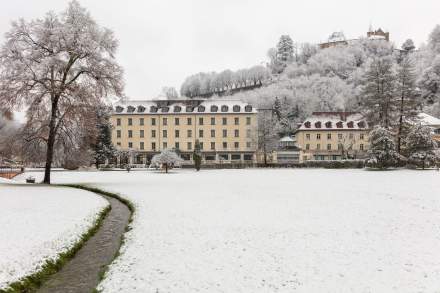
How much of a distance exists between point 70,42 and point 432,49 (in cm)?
11985

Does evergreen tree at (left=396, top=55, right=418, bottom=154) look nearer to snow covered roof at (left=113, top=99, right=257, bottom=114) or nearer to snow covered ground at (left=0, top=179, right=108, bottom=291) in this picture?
snow covered roof at (left=113, top=99, right=257, bottom=114)

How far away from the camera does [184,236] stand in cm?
1259

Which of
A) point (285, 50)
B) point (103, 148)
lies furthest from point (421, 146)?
point (285, 50)

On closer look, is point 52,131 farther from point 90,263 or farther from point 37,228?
point 90,263

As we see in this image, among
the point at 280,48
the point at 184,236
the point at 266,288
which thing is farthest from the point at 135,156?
the point at 280,48

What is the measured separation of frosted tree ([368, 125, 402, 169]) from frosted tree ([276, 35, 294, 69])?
13096cm

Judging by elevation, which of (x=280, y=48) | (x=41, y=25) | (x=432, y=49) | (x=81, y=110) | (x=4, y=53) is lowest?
(x=81, y=110)

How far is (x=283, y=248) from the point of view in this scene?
10820mm

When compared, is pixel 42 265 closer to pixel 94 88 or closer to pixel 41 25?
pixel 94 88

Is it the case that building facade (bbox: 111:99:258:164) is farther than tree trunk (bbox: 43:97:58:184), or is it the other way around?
building facade (bbox: 111:99:258:164)

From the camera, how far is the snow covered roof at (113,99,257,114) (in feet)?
270

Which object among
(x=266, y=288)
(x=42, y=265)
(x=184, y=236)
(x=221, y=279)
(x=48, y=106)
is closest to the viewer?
(x=266, y=288)

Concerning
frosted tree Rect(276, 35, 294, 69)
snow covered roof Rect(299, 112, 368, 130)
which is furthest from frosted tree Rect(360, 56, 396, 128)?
frosted tree Rect(276, 35, 294, 69)

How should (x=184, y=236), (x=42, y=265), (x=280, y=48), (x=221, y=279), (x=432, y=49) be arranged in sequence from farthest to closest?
(x=280, y=48) < (x=432, y=49) < (x=184, y=236) < (x=42, y=265) < (x=221, y=279)
